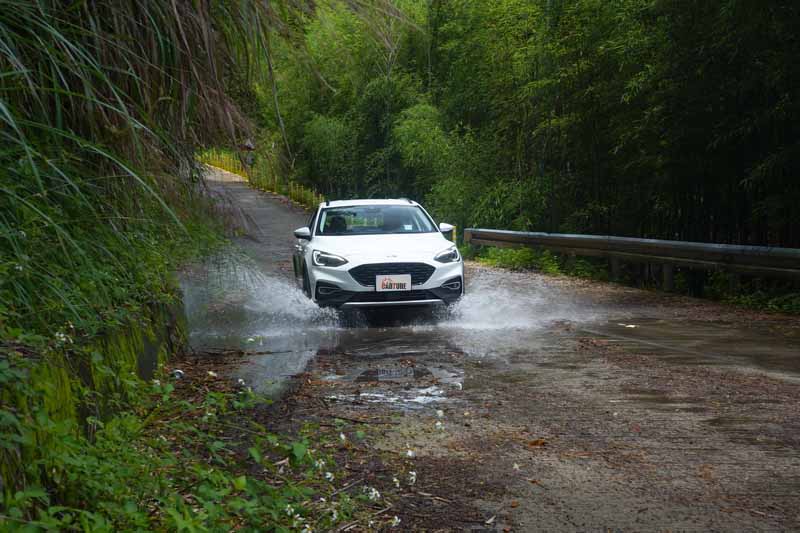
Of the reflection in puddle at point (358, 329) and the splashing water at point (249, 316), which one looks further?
the splashing water at point (249, 316)

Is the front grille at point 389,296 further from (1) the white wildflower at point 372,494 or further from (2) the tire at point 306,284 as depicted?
(1) the white wildflower at point 372,494

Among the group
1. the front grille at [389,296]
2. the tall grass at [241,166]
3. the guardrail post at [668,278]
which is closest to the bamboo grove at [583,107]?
the tall grass at [241,166]

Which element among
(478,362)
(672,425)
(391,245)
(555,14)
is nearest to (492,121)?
(555,14)

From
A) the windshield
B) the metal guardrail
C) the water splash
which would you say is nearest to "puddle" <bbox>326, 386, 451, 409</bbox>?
the water splash

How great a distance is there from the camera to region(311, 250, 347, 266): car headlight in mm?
11234

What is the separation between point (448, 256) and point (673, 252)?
15.1ft

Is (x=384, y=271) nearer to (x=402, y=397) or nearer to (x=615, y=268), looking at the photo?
(x=402, y=397)

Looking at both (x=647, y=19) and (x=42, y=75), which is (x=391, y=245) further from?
(x=42, y=75)

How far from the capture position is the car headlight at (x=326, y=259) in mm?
11234

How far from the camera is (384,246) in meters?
11.6

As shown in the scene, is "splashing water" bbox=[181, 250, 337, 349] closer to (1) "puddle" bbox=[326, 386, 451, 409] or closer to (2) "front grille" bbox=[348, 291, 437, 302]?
(2) "front grille" bbox=[348, 291, 437, 302]

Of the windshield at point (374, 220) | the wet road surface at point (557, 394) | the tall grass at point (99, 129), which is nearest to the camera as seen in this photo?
the tall grass at point (99, 129)

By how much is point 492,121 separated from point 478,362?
616 inches

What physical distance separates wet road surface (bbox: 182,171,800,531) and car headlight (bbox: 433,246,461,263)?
2.38 feet
